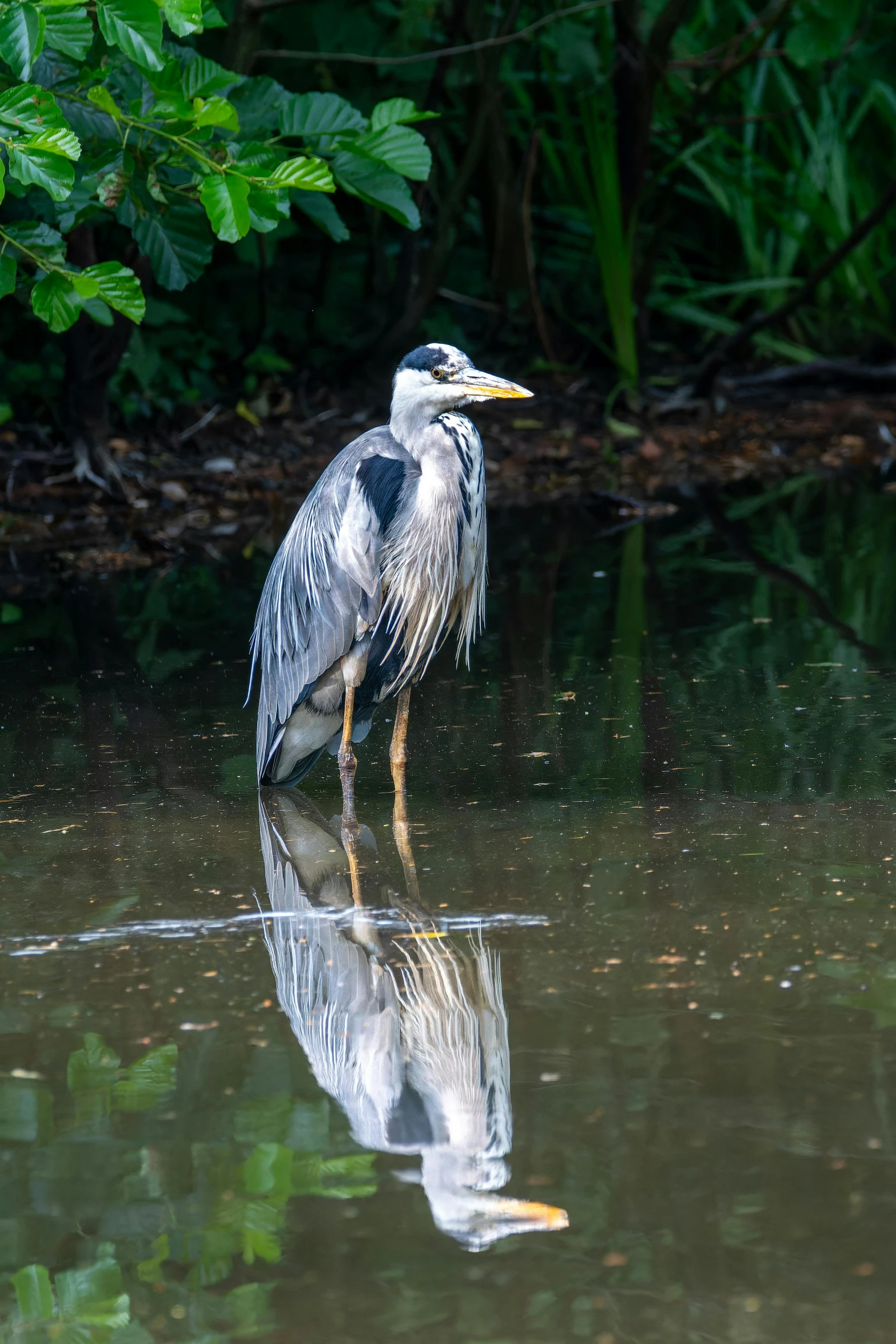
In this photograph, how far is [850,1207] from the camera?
76.4 inches

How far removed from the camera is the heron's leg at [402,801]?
3.18 meters

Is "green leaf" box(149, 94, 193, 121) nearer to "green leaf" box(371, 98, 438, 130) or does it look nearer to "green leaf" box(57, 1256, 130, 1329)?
"green leaf" box(371, 98, 438, 130)

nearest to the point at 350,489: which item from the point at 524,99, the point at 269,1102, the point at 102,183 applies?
the point at 102,183

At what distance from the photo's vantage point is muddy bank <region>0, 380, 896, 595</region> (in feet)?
23.9

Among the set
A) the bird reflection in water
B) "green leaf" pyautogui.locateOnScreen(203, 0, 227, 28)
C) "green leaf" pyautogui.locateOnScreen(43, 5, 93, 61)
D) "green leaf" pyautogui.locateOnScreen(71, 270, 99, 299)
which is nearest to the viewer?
the bird reflection in water

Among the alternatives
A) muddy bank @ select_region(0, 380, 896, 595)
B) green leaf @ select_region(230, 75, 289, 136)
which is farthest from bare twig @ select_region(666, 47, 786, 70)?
green leaf @ select_region(230, 75, 289, 136)

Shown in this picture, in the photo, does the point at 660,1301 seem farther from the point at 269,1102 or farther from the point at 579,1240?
the point at 269,1102

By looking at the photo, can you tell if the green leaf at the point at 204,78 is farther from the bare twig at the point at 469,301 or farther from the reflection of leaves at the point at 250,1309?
the bare twig at the point at 469,301

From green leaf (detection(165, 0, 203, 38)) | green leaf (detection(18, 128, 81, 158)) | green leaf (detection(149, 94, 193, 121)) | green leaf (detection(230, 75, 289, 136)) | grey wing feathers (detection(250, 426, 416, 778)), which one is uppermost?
green leaf (detection(230, 75, 289, 136))

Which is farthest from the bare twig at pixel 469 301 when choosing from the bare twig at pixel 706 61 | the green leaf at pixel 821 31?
the green leaf at pixel 821 31

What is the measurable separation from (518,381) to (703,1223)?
807cm

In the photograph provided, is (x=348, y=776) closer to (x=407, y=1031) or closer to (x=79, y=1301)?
(x=407, y=1031)

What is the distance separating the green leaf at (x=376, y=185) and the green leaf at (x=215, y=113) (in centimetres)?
90

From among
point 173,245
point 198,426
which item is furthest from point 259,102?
point 198,426
